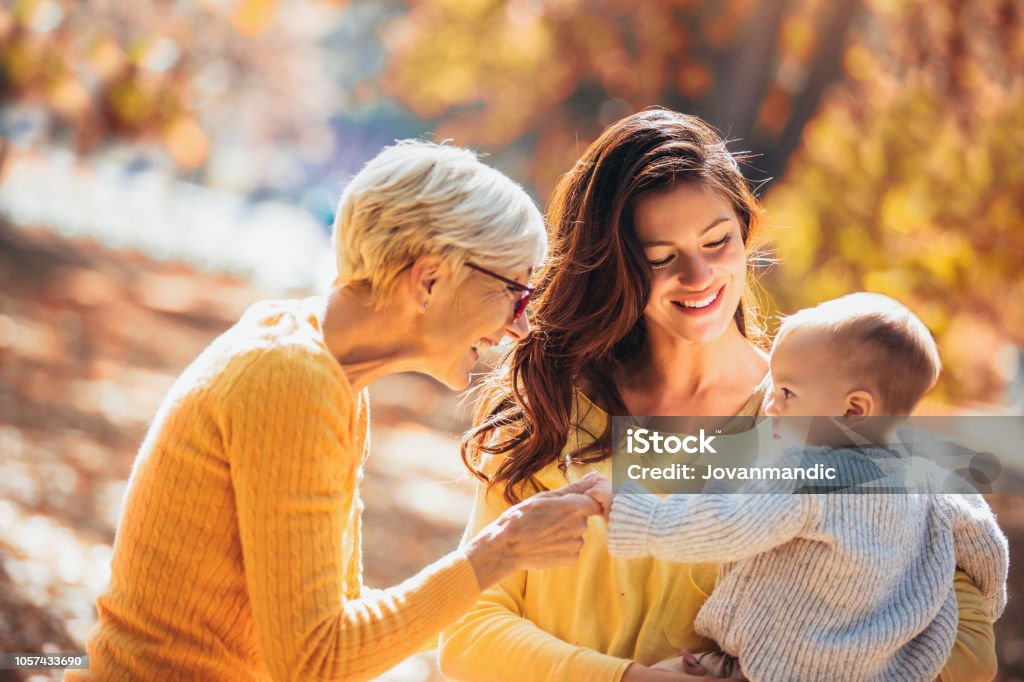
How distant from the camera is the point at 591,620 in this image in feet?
7.11

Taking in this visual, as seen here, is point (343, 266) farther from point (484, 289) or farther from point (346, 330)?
point (484, 289)

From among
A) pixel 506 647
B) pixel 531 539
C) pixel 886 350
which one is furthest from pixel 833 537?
pixel 506 647

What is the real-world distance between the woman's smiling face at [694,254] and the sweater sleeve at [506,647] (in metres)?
0.58

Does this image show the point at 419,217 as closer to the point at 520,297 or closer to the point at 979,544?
the point at 520,297

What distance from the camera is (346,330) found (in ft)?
6.33

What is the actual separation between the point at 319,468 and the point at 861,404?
3.15ft

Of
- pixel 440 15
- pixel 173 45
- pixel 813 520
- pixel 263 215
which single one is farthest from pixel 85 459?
pixel 263 215

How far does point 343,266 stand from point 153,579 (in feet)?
2.15

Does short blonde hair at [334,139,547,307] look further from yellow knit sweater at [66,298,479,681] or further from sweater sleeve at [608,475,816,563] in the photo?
sweater sleeve at [608,475,816,563]

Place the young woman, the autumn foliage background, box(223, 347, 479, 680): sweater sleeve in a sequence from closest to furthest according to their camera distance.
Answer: box(223, 347, 479, 680): sweater sleeve < the young woman < the autumn foliage background

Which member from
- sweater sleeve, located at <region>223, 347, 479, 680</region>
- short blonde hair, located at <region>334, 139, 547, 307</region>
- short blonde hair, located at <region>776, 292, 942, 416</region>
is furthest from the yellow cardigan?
short blonde hair, located at <region>334, 139, 547, 307</region>

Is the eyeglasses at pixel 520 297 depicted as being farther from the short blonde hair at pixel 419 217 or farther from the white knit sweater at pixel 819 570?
the white knit sweater at pixel 819 570

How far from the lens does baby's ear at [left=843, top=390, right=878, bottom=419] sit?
6.07 ft

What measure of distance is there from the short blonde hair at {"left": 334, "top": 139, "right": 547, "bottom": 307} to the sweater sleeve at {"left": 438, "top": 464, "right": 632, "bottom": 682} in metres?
0.59
